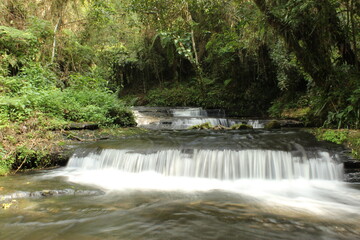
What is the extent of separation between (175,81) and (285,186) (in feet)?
63.6

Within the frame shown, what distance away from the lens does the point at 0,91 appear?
→ 8.15 m

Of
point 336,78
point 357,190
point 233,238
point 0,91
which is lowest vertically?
point 233,238

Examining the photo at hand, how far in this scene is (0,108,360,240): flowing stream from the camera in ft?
10.2

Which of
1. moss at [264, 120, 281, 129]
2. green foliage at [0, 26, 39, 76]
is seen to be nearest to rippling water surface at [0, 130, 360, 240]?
moss at [264, 120, 281, 129]

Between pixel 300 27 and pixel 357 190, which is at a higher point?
pixel 300 27

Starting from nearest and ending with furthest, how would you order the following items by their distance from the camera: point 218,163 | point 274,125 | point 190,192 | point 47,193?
point 47,193 < point 190,192 < point 218,163 < point 274,125

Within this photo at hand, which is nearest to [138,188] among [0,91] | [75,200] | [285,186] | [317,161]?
[75,200]

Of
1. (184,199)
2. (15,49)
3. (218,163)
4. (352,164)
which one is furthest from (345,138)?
(15,49)

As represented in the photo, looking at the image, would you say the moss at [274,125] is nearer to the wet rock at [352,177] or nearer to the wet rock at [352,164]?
the wet rock at [352,164]

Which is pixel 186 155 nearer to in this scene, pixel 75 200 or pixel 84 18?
pixel 75 200

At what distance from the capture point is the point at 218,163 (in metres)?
6.14

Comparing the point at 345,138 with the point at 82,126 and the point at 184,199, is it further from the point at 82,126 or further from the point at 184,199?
the point at 82,126

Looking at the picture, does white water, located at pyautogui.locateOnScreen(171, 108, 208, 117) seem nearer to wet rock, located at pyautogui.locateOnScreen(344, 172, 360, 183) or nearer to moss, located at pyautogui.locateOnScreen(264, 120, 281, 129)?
moss, located at pyautogui.locateOnScreen(264, 120, 281, 129)

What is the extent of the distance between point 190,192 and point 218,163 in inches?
60.4
